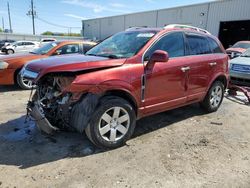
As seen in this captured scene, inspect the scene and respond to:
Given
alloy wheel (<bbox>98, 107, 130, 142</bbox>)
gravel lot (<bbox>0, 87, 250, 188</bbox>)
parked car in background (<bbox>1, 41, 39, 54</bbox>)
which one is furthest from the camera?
parked car in background (<bbox>1, 41, 39, 54</bbox>)

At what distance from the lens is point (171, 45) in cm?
442

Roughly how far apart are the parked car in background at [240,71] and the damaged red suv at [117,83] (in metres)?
3.20

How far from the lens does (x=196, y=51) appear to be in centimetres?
491

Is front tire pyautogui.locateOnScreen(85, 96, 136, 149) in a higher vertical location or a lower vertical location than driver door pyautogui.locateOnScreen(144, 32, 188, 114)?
lower

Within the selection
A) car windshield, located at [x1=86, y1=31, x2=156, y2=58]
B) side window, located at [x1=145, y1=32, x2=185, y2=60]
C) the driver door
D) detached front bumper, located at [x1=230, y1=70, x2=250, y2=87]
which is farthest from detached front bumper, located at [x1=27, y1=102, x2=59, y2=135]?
detached front bumper, located at [x1=230, y1=70, x2=250, y2=87]

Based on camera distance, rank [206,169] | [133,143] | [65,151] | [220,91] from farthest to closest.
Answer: [220,91] → [133,143] → [65,151] → [206,169]

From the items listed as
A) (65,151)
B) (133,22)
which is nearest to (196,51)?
(65,151)

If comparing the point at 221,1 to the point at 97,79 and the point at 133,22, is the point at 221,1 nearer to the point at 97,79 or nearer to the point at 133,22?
the point at 133,22

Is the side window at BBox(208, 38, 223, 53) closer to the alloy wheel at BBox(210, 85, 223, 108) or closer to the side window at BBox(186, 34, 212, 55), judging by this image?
the side window at BBox(186, 34, 212, 55)

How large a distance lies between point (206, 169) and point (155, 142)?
993mm

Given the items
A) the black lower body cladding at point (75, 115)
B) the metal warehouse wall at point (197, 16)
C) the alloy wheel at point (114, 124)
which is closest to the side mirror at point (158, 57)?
the alloy wheel at point (114, 124)

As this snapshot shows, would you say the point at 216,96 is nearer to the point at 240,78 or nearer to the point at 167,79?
the point at 167,79

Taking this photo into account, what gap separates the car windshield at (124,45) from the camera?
403cm

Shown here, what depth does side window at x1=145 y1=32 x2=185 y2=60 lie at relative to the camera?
412 cm
